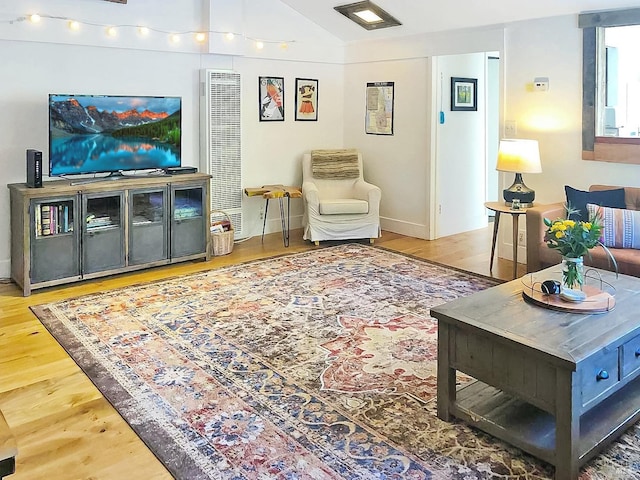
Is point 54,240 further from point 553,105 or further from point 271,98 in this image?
point 553,105

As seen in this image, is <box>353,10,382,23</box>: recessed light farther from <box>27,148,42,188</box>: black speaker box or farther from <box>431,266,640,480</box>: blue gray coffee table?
<box>431,266,640,480</box>: blue gray coffee table

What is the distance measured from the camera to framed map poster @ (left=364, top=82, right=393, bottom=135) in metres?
6.50

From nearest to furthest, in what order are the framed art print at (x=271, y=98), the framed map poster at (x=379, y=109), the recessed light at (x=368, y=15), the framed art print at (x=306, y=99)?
the recessed light at (x=368, y=15)
the framed art print at (x=271, y=98)
the framed map poster at (x=379, y=109)
the framed art print at (x=306, y=99)

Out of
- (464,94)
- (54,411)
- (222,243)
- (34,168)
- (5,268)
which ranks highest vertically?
(464,94)

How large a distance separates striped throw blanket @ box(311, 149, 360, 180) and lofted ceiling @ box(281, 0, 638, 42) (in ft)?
4.41

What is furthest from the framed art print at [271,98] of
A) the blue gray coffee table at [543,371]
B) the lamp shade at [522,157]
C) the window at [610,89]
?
the blue gray coffee table at [543,371]

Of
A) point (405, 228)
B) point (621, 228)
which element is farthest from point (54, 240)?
point (621, 228)

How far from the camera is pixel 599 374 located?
2217 mm

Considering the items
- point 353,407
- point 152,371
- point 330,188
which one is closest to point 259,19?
point 330,188

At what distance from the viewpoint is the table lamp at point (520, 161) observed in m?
4.65

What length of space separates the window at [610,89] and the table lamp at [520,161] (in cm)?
45

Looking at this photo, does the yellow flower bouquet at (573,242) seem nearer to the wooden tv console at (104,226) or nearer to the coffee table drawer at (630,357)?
the coffee table drawer at (630,357)

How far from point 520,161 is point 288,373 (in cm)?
271

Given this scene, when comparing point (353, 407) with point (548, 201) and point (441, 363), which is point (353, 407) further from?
point (548, 201)
